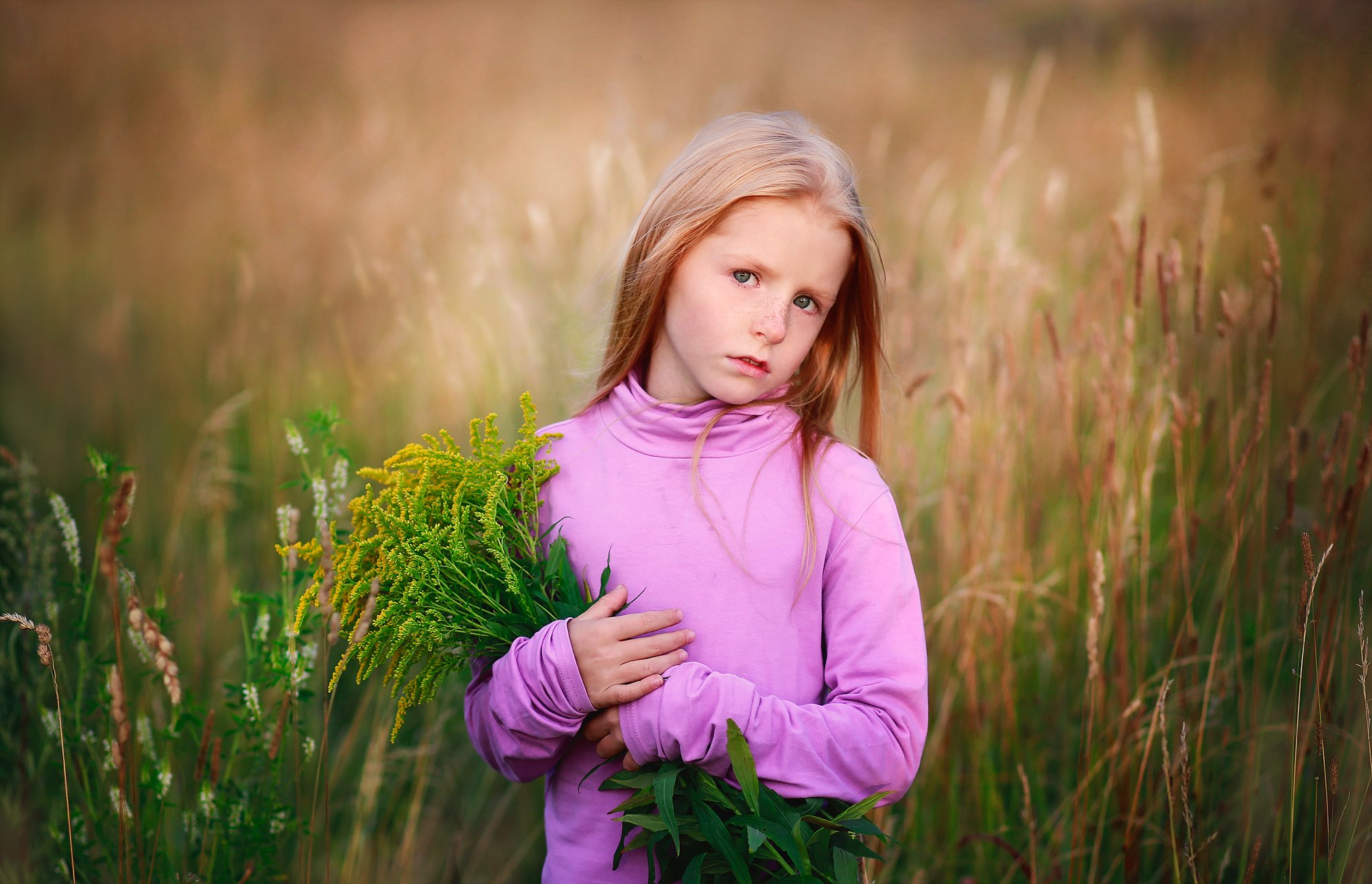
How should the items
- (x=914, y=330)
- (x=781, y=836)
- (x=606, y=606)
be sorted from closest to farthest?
1. (x=781, y=836)
2. (x=606, y=606)
3. (x=914, y=330)

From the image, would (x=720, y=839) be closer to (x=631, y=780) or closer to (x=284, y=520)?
(x=631, y=780)

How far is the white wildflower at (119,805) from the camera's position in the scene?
1.52m

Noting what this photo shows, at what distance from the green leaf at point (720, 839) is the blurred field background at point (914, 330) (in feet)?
2.56

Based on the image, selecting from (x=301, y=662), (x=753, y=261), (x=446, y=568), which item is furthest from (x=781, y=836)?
(x=301, y=662)

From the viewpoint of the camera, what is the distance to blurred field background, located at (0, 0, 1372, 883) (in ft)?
6.83

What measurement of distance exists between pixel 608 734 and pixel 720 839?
0.23 metres

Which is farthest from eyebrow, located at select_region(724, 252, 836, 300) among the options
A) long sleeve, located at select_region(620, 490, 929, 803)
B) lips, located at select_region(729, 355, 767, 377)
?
long sleeve, located at select_region(620, 490, 929, 803)

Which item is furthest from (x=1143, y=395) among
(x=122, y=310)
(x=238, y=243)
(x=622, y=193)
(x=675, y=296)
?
(x=122, y=310)

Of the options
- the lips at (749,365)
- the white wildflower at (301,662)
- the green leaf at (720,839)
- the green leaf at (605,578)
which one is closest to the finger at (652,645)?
the green leaf at (605,578)

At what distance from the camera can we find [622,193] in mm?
3527

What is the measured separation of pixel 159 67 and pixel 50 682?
349 cm

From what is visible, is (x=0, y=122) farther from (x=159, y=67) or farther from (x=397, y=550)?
(x=397, y=550)

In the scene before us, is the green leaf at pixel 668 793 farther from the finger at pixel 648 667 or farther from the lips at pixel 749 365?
the lips at pixel 749 365

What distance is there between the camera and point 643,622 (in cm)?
132
